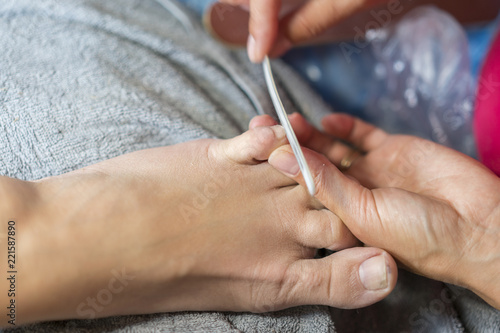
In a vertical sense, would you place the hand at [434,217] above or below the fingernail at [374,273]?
above

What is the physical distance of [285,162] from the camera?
0.62 meters

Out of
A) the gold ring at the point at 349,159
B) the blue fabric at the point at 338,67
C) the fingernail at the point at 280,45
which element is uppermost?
the fingernail at the point at 280,45

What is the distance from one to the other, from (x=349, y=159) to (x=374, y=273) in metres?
0.28

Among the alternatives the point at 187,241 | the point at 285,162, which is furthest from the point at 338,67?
the point at 187,241

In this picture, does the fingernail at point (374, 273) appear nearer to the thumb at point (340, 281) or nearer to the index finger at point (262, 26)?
the thumb at point (340, 281)

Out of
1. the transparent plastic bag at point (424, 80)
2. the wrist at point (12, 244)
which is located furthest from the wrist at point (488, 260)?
the wrist at point (12, 244)

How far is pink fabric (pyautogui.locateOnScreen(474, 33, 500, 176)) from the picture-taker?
82 centimetres

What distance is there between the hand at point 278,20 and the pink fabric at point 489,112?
10.6 inches

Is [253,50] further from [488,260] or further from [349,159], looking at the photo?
[488,260]

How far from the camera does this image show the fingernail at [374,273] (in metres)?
0.59

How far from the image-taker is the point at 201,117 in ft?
2.55

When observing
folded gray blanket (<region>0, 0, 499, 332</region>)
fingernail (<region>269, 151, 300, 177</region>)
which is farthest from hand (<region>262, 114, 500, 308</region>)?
folded gray blanket (<region>0, 0, 499, 332</region>)

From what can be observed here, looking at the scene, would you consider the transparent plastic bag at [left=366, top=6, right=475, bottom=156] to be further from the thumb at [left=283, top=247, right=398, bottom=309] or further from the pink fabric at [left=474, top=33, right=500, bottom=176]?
the thumb at [left=283, top=247, right=398, bottom=309]

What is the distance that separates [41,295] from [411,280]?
59 cm
